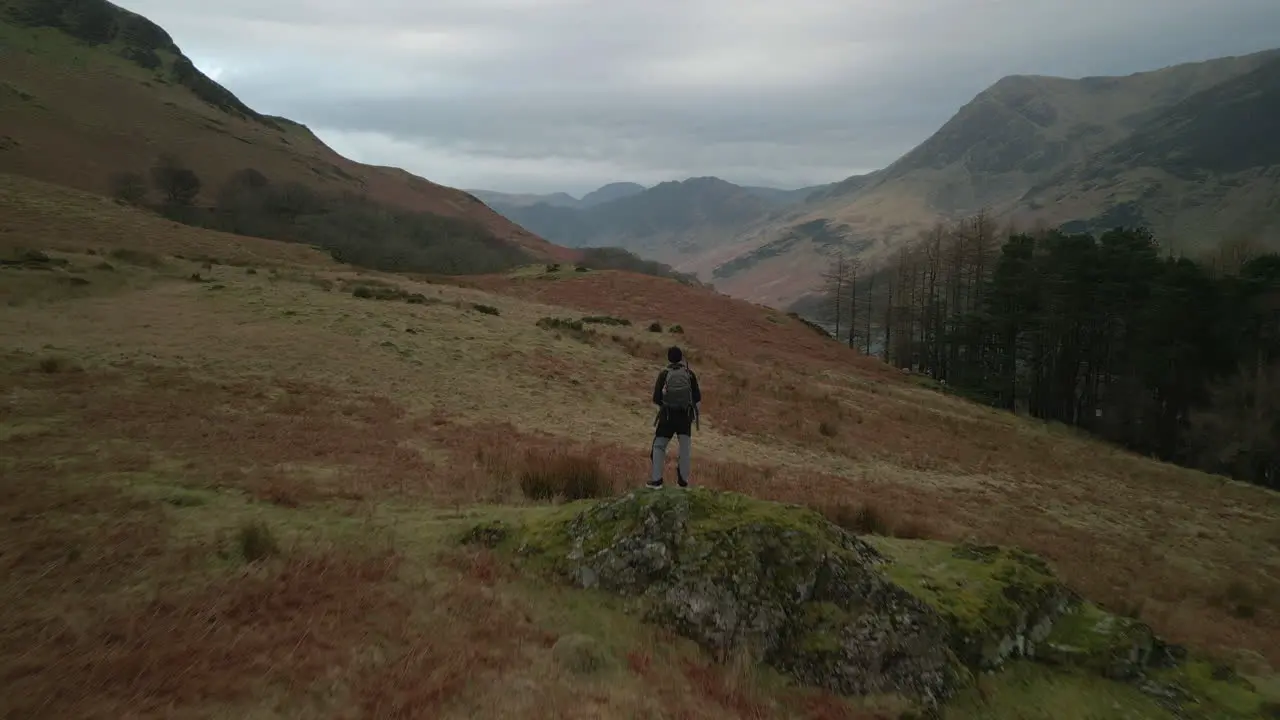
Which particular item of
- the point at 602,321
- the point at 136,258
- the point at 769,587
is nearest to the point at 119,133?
the point at 136,258

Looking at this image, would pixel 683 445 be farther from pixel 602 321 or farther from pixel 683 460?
pixel 602 321

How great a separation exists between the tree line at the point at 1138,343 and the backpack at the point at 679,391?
40704 mm

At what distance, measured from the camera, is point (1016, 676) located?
7.18m

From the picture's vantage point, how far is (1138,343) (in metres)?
44.7

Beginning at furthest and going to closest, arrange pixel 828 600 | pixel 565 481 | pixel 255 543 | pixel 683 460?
1. pixel 565 481
2. pixel 683 460
3. pixel 255 543
4. pixel 828 600

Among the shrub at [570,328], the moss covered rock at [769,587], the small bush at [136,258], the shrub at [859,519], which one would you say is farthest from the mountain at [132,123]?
the moss covered rock at [769,587]

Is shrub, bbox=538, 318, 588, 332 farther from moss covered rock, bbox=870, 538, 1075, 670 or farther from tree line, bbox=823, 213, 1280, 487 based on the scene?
tree line, bbox=823, 213, 1280, 487

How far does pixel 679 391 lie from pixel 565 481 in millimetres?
2573

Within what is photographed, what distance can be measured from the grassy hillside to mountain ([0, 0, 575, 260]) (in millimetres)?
54276

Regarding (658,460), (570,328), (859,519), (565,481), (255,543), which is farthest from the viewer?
(570,328)

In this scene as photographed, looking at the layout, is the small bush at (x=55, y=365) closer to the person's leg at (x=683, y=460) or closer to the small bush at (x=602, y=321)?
the person's leg at (x=683, y=460)

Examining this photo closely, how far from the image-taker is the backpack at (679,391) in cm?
1083

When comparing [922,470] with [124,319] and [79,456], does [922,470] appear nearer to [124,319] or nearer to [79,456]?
[79,456]

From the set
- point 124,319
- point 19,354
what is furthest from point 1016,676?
point 124,319
